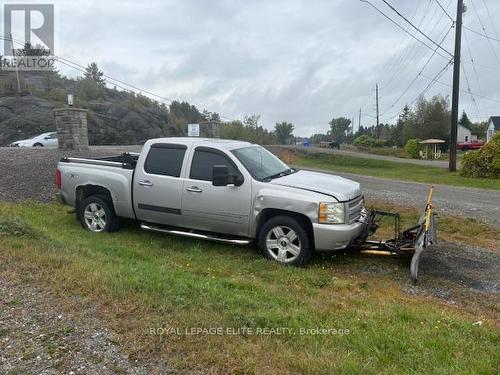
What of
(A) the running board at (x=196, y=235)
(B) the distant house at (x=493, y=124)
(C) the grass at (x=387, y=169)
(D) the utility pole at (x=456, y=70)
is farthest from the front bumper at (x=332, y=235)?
(B) the distant house at (x=493, y=124)

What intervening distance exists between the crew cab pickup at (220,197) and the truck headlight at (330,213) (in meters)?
0.01

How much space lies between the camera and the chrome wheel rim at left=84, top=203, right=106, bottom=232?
27.5ft

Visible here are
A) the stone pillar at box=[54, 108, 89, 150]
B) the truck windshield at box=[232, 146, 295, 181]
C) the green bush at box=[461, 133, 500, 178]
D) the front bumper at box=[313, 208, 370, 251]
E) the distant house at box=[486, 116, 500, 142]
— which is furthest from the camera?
the distant house at box=[486, 116, 500, 142]

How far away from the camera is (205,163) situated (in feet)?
24.6

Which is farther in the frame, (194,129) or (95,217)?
(194,129)

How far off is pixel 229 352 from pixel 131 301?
133cm

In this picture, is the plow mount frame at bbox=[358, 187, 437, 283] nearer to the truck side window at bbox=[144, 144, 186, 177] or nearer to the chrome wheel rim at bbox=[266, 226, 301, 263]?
the chrome wheel rim at bbox=[266, 226, 301, 263]

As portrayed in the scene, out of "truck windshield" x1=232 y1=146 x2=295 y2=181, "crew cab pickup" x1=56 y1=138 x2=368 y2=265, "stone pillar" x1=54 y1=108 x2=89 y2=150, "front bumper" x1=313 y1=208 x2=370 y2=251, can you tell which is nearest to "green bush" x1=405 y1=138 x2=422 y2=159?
"stone pillar" x1=54 y1=108 x2=89 y2=150

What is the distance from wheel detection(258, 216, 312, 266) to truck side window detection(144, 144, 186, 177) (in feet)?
6.12

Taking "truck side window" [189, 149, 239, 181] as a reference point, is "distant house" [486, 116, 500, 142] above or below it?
above

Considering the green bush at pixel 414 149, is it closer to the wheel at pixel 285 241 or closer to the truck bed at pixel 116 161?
the truck bed at pixel 116 161

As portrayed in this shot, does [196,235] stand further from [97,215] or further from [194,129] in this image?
[194,129]

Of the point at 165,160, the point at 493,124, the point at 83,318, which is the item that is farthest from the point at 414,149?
the point at 83,318

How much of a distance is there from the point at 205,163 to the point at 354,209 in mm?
2446
